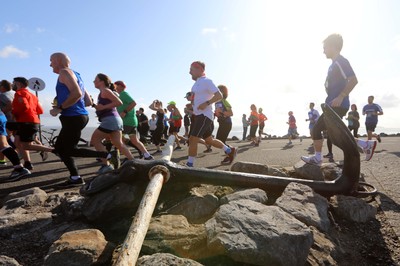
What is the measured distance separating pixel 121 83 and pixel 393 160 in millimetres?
5924

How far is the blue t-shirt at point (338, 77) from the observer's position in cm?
388

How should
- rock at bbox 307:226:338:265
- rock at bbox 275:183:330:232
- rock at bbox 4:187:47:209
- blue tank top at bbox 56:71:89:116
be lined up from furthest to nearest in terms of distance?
blue tank top at bbox 56:71:89:116 → rock at bbox 4:187:47:209 → rock at bbox 275:183:330:232 → rock at bbox 307:226:338:265

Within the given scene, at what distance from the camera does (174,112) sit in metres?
10.6

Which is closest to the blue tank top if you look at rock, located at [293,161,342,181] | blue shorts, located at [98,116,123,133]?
blue shorts, located at [98,116,123,133]

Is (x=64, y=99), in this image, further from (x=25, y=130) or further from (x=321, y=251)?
(x=321, y=251)

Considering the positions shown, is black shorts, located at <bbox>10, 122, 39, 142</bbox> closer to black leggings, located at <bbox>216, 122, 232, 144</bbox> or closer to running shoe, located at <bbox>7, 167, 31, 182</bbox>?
running shoe, located at <bbox>7, 167, 31, 182</bbox>

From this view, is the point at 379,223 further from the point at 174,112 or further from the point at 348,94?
the point at 174,112

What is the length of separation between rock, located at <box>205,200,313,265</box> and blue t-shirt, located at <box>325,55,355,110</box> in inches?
102

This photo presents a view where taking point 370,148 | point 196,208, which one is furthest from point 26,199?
point 370,148

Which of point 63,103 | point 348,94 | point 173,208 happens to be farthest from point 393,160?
point 63,103

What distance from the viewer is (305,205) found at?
2.52 meters

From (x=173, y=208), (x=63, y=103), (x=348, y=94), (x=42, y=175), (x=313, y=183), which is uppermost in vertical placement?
(x=348, y=94)

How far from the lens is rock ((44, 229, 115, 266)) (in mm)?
1772

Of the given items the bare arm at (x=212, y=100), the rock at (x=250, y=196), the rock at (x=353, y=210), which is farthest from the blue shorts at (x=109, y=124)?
the rock at (x=353, y=210)
